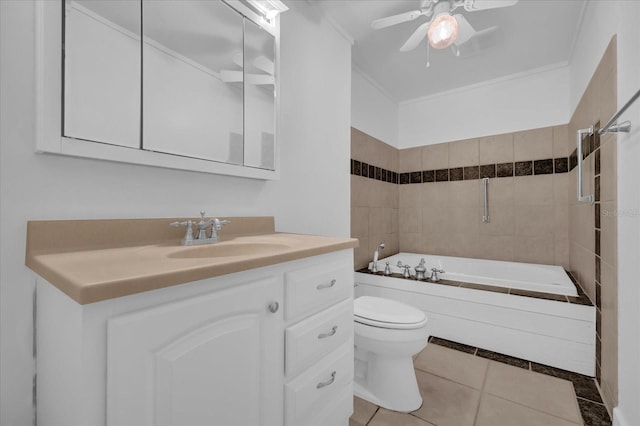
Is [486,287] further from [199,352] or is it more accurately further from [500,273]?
[199,352]

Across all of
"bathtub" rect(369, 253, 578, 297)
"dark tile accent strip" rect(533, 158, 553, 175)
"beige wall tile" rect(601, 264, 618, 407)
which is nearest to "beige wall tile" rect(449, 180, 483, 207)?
"dark tile accent strip" rect(533, 158, 553, 175)

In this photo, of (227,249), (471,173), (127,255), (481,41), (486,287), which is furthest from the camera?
(471,173)

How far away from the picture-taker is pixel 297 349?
955 mm

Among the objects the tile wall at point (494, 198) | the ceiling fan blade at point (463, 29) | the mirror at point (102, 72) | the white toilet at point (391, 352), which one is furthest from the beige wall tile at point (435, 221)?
the mirror at point (102, 72)

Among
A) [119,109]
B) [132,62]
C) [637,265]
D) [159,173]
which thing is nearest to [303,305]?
[159,173]

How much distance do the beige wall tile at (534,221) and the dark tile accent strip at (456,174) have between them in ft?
2.00

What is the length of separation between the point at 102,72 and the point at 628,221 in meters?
2.10

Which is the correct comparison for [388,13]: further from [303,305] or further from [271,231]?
[303,305]

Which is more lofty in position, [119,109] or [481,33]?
[481,33]

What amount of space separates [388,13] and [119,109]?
72.6 inches

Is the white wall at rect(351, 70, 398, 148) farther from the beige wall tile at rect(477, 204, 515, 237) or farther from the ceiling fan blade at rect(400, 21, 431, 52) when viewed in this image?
the beige wall tile at rect(477, 204, 515, 237)

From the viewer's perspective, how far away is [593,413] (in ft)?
4.72

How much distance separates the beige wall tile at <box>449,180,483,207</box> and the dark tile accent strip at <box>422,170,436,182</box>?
0.66 ft

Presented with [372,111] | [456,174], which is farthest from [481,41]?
[456,174]
